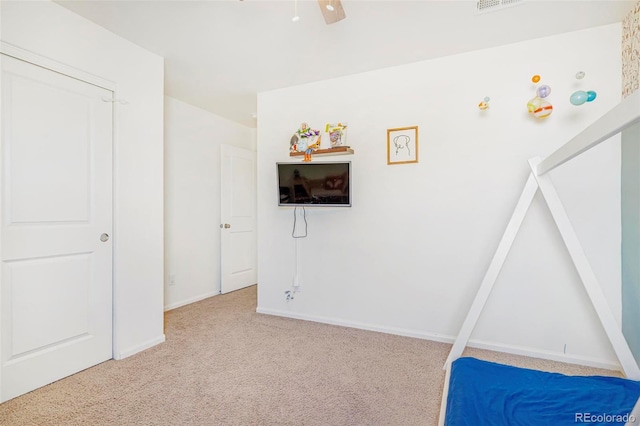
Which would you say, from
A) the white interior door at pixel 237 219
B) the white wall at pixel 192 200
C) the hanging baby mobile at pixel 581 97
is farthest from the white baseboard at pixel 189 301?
the hanging baby mobile at pixel 581 97

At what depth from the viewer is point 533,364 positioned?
2.26 meters

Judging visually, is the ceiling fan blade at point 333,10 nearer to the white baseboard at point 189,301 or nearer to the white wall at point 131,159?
the white wall at point 131,159

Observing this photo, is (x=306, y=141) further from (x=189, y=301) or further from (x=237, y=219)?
(x=189, y=301)

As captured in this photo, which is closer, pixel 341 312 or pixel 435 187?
pixel 435 187

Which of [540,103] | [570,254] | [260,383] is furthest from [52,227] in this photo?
[540,103]

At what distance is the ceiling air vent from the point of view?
1.95 meters

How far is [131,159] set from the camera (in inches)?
95.0

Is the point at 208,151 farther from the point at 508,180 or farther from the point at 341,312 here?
the point at 508,180

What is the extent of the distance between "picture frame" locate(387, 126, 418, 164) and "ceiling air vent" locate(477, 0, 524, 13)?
956mm

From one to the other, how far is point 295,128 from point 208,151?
1.45 m

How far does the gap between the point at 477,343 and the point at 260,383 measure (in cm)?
176

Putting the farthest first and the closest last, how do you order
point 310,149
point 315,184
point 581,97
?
1. point 310,149
2. point 315,184
3. point 581,97

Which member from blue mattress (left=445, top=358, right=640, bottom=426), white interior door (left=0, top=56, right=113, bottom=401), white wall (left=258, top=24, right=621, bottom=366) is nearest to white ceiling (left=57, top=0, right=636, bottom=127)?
white wall (left=258, top=24, right=621, bottom=366)

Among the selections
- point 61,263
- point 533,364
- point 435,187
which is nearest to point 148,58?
point 61,263
